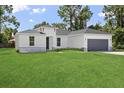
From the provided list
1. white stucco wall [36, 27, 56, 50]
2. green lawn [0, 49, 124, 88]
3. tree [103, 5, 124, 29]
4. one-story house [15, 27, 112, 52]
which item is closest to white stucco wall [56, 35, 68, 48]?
one-story house [15, 27, 112, 52]

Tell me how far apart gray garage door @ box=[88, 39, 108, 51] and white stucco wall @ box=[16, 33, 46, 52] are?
20.5 feet

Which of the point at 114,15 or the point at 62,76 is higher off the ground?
the point at 114,15

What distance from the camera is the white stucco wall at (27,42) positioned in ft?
92.4

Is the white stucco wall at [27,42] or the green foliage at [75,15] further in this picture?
the green foliage at [75,15]

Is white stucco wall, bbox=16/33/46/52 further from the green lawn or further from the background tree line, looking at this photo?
the green lawn

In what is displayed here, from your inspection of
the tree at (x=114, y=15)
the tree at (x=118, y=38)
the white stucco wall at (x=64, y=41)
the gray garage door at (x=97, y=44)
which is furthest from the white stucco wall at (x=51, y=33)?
the tree at (x=114, y=15)

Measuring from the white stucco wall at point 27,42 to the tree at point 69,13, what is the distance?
1805 centimetres

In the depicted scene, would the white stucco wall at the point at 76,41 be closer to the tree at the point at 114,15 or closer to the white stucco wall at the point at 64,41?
the white stucco wall at the point at 64,41

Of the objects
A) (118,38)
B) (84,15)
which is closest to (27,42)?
(118,38)

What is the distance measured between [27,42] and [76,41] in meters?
7.03

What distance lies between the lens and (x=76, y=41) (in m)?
32.9

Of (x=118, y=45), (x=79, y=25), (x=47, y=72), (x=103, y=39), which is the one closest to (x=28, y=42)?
(x=103, y=39)

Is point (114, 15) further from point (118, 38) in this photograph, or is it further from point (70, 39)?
point (70, 39)

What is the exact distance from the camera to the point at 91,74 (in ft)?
38.2
